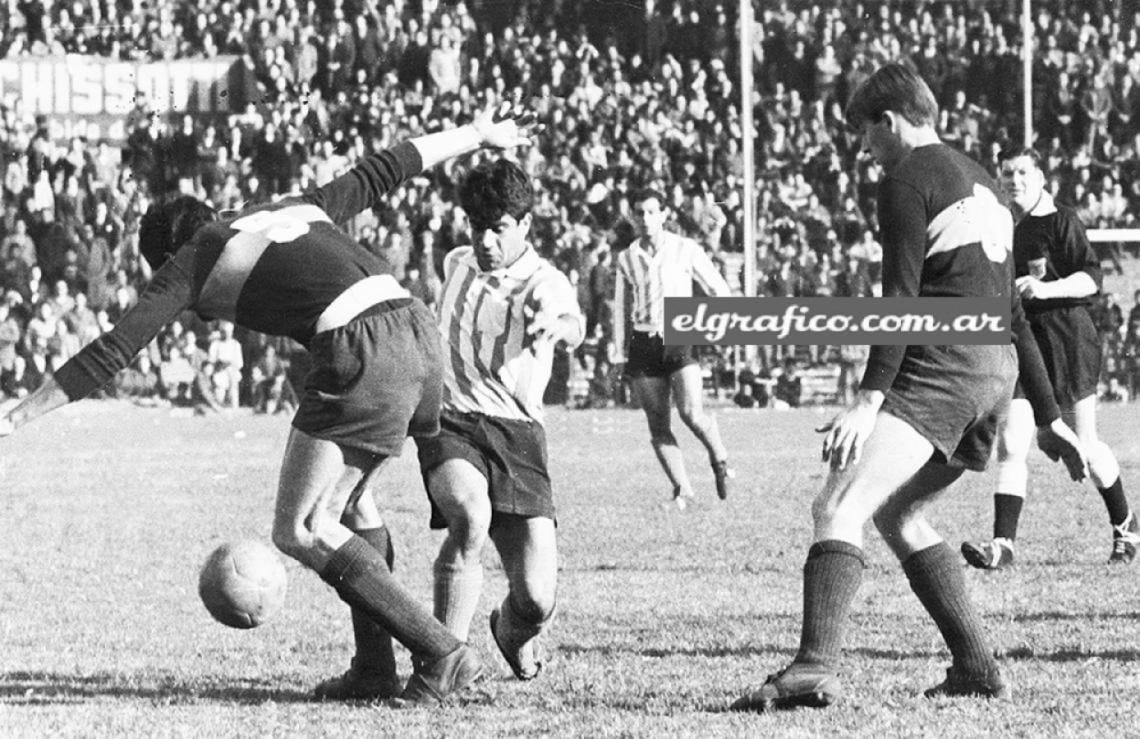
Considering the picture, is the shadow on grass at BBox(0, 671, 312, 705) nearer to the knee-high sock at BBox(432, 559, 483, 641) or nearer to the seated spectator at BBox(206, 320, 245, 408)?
the knee-high sock at BBox(432, 559, 483, 641)

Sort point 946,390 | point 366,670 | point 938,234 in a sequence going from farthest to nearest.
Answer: point 366,670 < point 946,390 < point 938,234

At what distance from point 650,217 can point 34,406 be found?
7789 mm

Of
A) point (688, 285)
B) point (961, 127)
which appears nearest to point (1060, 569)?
point (688, 285)

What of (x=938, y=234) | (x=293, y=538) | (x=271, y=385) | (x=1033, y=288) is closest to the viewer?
(x=938, y=234)

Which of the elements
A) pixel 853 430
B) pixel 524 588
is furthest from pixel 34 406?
pixel 853 430

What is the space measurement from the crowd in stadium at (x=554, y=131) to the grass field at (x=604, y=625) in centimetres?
1092

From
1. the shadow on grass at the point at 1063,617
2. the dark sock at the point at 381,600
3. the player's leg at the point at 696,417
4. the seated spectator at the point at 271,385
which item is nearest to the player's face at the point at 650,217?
the player's leg at the point at 696,417

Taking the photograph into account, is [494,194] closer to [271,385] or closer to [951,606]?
[951,606]

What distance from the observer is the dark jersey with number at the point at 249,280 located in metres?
5.58

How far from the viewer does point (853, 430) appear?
543 cm

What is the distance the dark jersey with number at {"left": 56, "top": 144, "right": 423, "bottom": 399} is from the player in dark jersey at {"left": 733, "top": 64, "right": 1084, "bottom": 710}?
148cm

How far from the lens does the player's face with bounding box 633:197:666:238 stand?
42.4 ft

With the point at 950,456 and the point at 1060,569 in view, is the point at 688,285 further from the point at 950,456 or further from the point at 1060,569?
the point at 950,456

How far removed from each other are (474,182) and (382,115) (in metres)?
20.8
